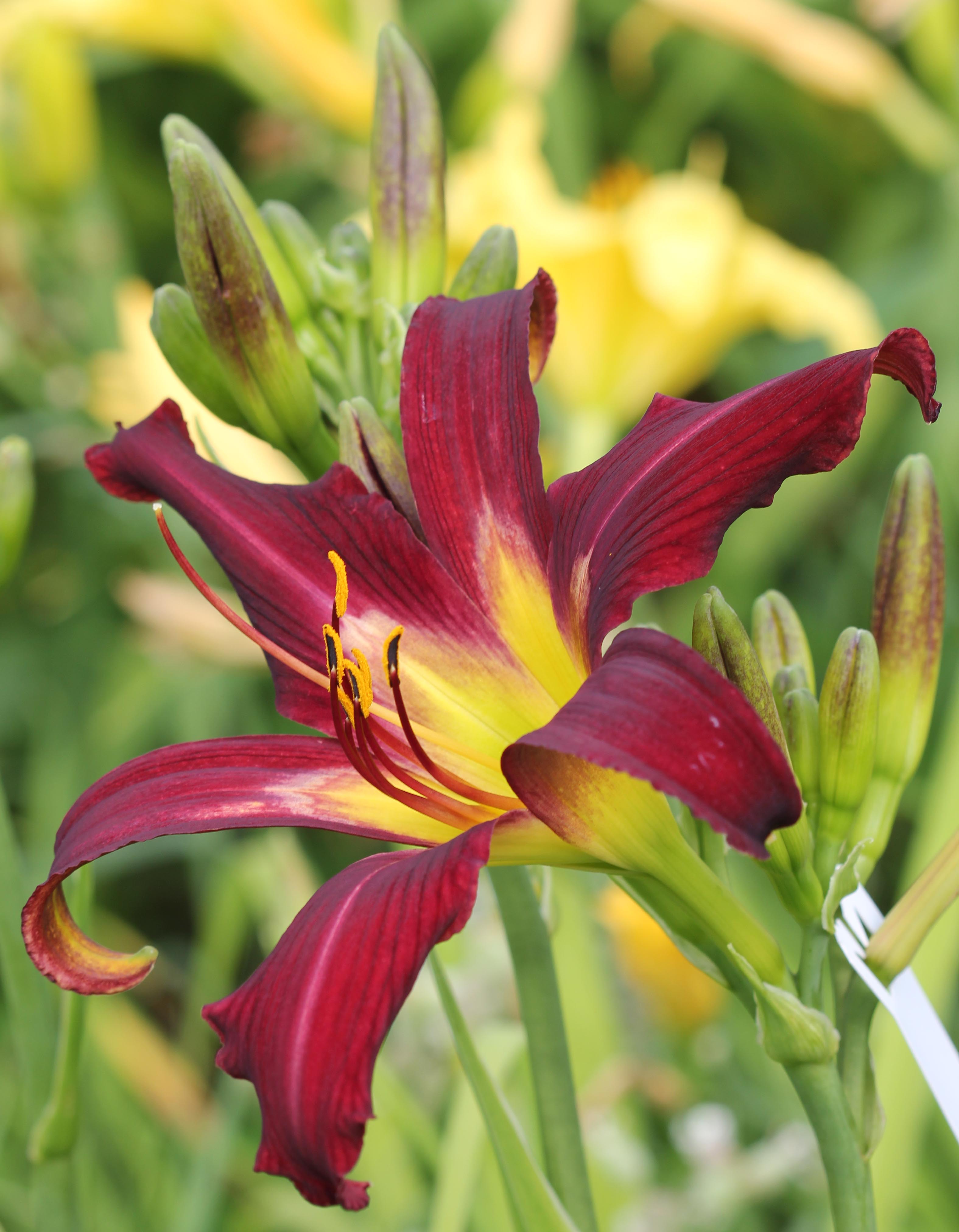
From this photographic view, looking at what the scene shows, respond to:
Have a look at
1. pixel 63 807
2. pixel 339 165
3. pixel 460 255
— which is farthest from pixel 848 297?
pixel 63 807

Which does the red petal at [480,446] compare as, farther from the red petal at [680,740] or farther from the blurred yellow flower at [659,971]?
the blurred yellow flower at [659,971]

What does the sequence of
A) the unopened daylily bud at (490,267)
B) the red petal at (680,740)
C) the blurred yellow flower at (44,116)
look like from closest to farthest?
1. the red petal at (680,740)
2. the unopened daylily bud at (490,267)
3. the blurred yellow flower at (44,116)

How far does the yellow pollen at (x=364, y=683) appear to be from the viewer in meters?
0.43

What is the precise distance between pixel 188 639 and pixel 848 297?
70cm

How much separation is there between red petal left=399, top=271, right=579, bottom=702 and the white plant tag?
0.17m

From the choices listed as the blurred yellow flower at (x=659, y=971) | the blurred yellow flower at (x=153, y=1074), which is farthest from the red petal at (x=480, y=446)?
the blurred yellow flower at (x=153, y=1074)

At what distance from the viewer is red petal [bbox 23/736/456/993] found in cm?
40

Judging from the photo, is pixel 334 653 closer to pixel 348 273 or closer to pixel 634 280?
pixel 348 273

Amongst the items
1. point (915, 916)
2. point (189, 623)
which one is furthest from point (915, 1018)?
point (189, 623)

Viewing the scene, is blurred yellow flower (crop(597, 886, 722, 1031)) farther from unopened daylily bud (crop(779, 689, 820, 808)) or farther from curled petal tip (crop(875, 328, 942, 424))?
curled petal tip (crop(875, 328, 942, 424))

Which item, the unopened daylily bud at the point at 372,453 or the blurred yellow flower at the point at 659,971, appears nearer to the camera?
the unopened daylily bud at the point at 372,453

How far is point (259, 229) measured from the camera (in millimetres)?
543

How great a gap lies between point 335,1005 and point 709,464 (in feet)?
0.67

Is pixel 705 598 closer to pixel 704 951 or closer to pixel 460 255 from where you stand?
pixel 704 951
